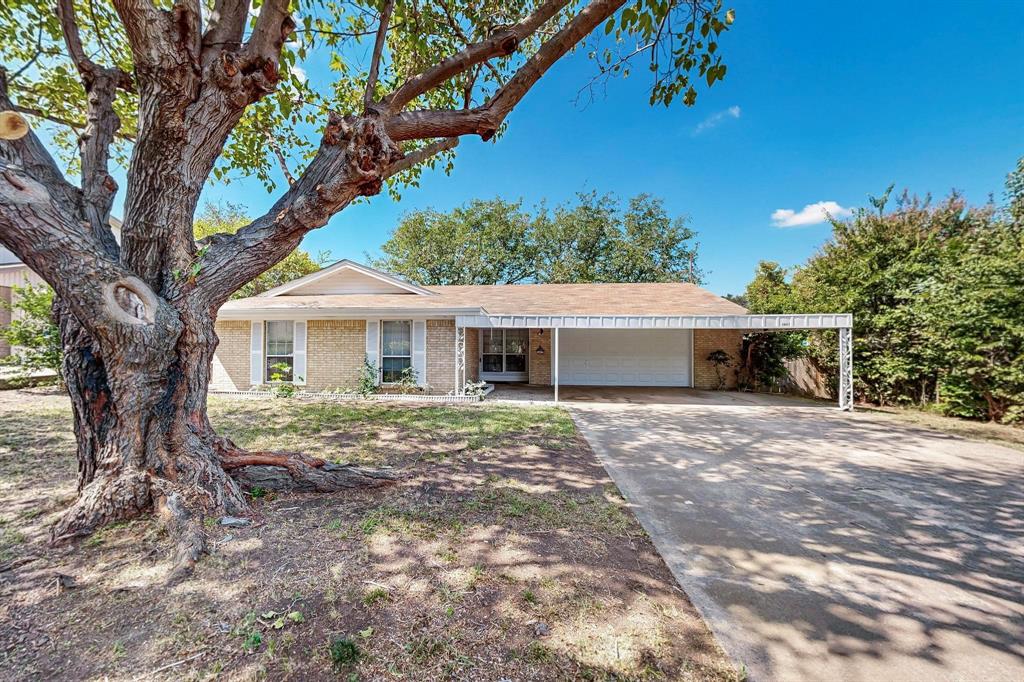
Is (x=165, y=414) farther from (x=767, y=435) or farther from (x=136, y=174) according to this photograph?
(x=767, y=435)

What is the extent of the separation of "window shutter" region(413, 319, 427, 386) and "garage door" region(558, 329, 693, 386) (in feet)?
18.2

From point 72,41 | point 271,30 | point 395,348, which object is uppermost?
point 271,30

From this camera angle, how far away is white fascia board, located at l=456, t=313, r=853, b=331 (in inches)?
382

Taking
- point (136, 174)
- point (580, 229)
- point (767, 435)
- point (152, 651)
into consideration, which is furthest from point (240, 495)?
point (580, 229)

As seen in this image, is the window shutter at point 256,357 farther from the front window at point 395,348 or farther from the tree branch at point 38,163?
the tree branch at point 38,163

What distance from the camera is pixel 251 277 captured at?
352cm

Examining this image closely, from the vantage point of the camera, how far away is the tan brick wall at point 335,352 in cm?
1151

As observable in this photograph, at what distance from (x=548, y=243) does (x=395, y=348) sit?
17.9m

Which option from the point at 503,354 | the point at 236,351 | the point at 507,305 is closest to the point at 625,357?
the point at 503,354

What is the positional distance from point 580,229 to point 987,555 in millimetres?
25152

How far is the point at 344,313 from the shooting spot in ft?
36.2

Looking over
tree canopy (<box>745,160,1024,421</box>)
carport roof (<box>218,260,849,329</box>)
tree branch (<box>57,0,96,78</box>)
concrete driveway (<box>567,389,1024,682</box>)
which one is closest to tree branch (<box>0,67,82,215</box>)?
tree branch (<box>57,0,96,78</box>)

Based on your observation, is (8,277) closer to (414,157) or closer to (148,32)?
(148,32)

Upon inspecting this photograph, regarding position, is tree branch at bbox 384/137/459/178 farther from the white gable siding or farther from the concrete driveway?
the white gable siding
